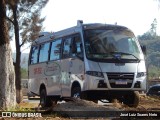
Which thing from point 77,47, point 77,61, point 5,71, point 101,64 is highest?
point 77,47

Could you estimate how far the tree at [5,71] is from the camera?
38.8 feet

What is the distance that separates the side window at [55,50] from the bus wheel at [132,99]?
3.63 m

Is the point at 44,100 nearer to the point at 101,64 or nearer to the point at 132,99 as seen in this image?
the point at 132,99

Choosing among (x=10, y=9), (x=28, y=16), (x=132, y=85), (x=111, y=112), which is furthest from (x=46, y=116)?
(x=28, y=16)

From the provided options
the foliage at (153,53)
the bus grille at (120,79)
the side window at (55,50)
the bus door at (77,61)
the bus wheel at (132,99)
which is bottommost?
the bus wheel at (132,99)

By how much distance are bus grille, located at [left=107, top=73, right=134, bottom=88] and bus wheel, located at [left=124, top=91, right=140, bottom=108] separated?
549 millimetres

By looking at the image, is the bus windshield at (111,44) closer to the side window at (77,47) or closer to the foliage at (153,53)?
the side window at (77,47)

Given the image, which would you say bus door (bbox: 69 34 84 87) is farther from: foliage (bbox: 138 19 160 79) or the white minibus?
foliage (bbox: 138 19 160 79)

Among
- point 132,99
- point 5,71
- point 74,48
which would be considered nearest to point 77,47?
point 74,48

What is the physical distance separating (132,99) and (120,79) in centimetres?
115

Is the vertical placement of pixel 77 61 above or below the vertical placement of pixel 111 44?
below

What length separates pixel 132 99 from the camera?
1577cm

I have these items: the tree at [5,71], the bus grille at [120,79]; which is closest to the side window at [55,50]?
the bus grille at [120,79]

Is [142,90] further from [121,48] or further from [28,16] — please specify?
[28,16]
